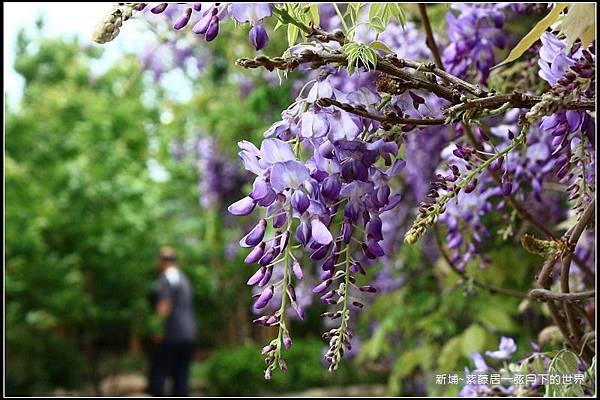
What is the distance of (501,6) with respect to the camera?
164cm

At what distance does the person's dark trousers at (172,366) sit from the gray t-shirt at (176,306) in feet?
→ 0.29

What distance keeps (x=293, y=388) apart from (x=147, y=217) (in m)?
2.21

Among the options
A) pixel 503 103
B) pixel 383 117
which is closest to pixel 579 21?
pixel 503 103

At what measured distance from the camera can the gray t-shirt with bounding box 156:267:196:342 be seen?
6.90 meters

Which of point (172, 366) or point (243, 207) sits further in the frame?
point (172, 366)

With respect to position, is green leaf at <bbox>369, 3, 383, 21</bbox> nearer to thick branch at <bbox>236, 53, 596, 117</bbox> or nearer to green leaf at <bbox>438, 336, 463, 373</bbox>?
thick branch at <bbox>236, 53, 596, 117</bbox>

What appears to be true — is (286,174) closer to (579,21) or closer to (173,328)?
(579,21)

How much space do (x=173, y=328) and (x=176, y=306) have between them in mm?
191

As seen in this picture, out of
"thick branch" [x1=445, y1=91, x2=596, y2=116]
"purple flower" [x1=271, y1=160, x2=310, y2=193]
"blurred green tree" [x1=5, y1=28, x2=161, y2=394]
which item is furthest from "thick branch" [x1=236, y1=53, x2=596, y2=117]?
"blurred green tree" [x1=5, y1=28, x2=161, y2=394]

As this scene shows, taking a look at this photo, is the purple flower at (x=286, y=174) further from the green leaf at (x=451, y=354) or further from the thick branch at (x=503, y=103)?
the green leaf at (x=451, y=354)

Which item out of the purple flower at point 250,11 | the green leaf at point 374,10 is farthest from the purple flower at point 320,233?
the green leaf at point 374,10

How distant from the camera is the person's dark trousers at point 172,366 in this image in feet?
22.3

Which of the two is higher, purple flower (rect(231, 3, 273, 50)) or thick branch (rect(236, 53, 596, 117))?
purple flower (rect(231, 3, 273, 50))

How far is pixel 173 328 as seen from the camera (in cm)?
690
